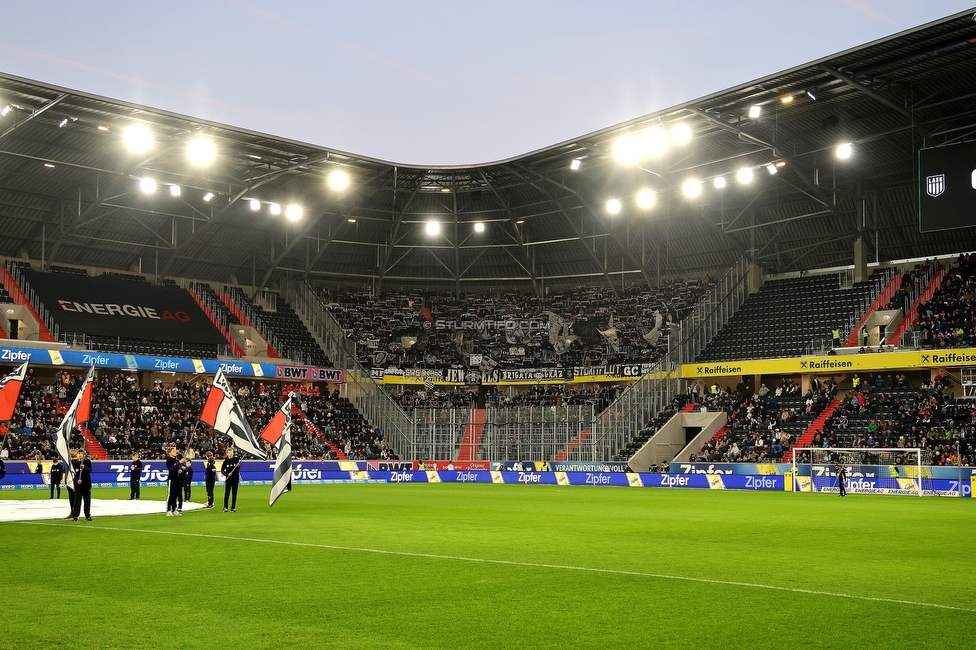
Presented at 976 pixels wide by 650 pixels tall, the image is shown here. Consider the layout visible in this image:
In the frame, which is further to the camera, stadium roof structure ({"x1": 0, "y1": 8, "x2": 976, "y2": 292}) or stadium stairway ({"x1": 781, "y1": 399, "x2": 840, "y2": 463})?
stadium stairway ({"x1": 781, "y1": 399, "x2": 840, "y2": 463})

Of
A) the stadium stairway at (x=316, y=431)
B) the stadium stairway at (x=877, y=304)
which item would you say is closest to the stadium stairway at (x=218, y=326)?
the stadium stairway at (x=316, y=431)

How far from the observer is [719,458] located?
1987 inches

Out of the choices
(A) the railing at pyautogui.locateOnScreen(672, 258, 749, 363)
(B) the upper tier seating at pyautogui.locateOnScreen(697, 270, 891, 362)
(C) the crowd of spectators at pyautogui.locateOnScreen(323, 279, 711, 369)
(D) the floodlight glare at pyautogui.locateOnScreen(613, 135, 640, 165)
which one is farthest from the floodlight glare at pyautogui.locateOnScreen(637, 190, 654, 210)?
(C) the crowd of spectators at pyautogui.locateOnScreen(323, 279, 711, 369)

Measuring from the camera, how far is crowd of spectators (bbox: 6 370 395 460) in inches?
1818

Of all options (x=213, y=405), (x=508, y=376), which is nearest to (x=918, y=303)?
(x=508, y=376)

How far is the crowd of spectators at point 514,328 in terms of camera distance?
63875 mm

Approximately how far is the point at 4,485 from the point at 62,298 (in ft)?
61.9

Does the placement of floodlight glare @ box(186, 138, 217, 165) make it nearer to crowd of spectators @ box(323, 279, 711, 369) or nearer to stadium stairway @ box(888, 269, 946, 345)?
crowd of spectators @ box(323, 279, 711, 369)

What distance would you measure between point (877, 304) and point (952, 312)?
219 inches

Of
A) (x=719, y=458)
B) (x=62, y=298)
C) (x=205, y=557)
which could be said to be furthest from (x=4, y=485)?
(x=719, y=458)

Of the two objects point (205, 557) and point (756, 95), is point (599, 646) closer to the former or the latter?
point (205, 557)

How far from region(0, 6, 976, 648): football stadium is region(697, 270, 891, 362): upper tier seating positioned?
0.72ft

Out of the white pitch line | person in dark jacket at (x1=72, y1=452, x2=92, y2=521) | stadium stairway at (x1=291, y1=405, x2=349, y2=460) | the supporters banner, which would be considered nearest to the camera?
the white pitch line

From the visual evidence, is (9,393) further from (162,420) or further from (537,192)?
(537,192)
